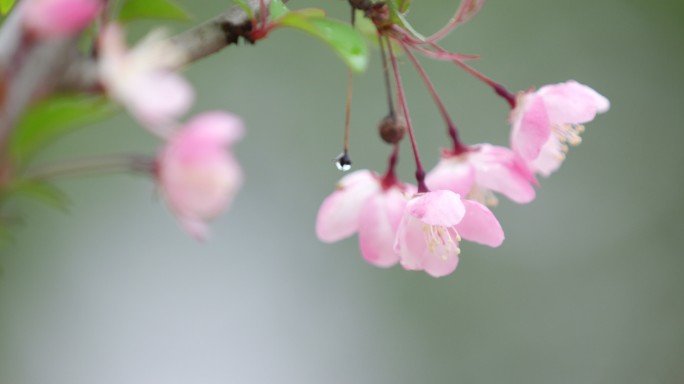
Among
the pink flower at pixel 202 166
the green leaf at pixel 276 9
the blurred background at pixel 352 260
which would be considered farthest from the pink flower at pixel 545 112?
the blurred background at pixel 352 260

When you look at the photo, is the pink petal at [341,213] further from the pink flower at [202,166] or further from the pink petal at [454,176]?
the pink flower at [202,166]

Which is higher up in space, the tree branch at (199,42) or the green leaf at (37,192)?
the tree branch at (199,42)

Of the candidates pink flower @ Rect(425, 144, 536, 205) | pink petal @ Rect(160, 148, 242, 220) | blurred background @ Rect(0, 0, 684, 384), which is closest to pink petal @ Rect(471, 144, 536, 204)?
pink flower @ Rect(425, 144, 536, 205)

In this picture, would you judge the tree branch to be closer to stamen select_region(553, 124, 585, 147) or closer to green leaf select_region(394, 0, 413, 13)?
green leaf select_region(394, 0, 413, 13)

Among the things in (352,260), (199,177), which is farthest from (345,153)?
(352,260)

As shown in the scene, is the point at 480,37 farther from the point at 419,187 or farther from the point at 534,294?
the point at 419,187

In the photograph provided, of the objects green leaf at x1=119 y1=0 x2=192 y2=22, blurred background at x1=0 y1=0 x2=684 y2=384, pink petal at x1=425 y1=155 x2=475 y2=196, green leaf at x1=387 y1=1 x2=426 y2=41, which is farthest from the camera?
blurred background at x1=0 y1=0 x2=684 y2=384
